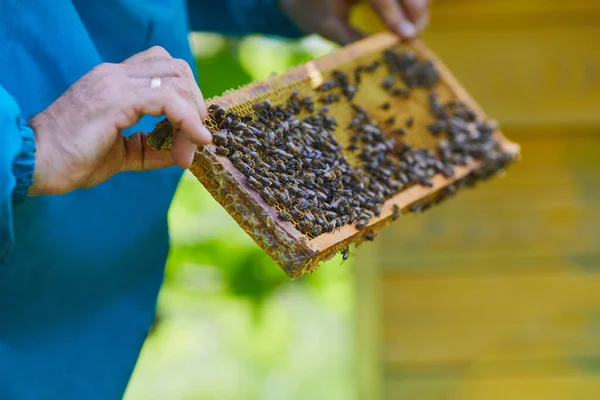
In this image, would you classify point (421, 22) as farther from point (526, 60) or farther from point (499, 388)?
point (499, 388)

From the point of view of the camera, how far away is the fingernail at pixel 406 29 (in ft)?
8.27

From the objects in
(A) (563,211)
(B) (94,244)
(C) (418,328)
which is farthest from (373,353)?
(B) (94,244)

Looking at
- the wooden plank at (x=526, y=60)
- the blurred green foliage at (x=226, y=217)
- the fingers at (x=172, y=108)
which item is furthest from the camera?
the blurred green foliage at (x=226, y=217)

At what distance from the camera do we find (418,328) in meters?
3.74

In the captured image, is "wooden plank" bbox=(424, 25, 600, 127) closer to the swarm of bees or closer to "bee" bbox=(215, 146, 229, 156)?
the swarm of bees

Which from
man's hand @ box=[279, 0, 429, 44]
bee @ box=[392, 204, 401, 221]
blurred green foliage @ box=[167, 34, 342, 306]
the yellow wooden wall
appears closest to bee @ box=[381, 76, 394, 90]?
man's hand @ box=[279, 0, 429, 44]

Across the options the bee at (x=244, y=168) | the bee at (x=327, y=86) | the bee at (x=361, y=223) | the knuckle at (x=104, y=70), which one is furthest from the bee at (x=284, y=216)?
the bee at (x=327, y=86)

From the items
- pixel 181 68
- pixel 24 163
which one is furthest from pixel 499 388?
pixel 24 163

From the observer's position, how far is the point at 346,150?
2031mm

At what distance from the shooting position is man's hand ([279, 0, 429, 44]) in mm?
2592

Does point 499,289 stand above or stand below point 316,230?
above

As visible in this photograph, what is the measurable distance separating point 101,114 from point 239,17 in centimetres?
146

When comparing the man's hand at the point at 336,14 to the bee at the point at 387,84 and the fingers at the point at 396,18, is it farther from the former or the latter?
the bee at the point at 387,84

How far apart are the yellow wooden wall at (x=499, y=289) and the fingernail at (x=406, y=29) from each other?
1.32 m
